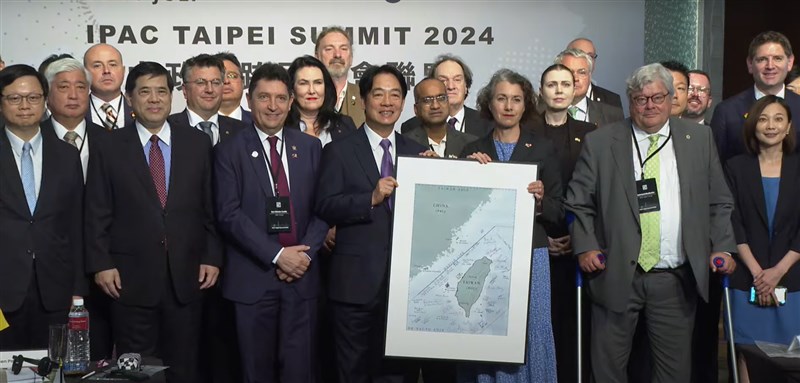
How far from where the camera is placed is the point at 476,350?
5.00 m

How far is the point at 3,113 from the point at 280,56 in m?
2.92

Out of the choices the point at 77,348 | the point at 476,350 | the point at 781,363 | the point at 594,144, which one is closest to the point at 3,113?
the point at 77,348

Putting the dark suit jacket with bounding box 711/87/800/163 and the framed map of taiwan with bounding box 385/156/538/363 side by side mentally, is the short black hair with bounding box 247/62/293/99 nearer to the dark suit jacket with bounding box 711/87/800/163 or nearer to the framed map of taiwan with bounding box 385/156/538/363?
the framed map of taiwan with bounding box 385/156/538/363

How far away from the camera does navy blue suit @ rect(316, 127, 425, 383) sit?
515 cm

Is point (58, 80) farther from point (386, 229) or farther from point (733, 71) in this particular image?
point (733, 71)

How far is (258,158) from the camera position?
17.2 ft

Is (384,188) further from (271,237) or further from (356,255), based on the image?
(271,237)

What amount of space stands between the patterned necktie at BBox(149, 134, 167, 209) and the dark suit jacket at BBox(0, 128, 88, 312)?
0.34 m

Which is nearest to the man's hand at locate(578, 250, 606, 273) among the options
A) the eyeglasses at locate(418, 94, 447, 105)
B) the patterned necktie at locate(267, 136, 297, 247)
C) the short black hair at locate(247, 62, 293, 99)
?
the eyeglasses at locate(418, 94, 447, 105)

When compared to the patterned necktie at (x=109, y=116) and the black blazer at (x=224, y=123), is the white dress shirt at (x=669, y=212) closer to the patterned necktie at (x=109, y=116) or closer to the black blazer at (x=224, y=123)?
the black blazer at (x=224, y=123)

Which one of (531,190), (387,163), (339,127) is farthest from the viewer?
(339,127)

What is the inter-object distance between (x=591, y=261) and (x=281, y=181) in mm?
1470

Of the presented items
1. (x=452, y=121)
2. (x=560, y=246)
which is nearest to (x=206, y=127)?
(x=452, y=121)

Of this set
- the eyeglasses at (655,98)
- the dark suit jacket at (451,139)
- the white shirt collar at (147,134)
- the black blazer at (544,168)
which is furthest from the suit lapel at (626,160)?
the white shirt collar at (147,134)
